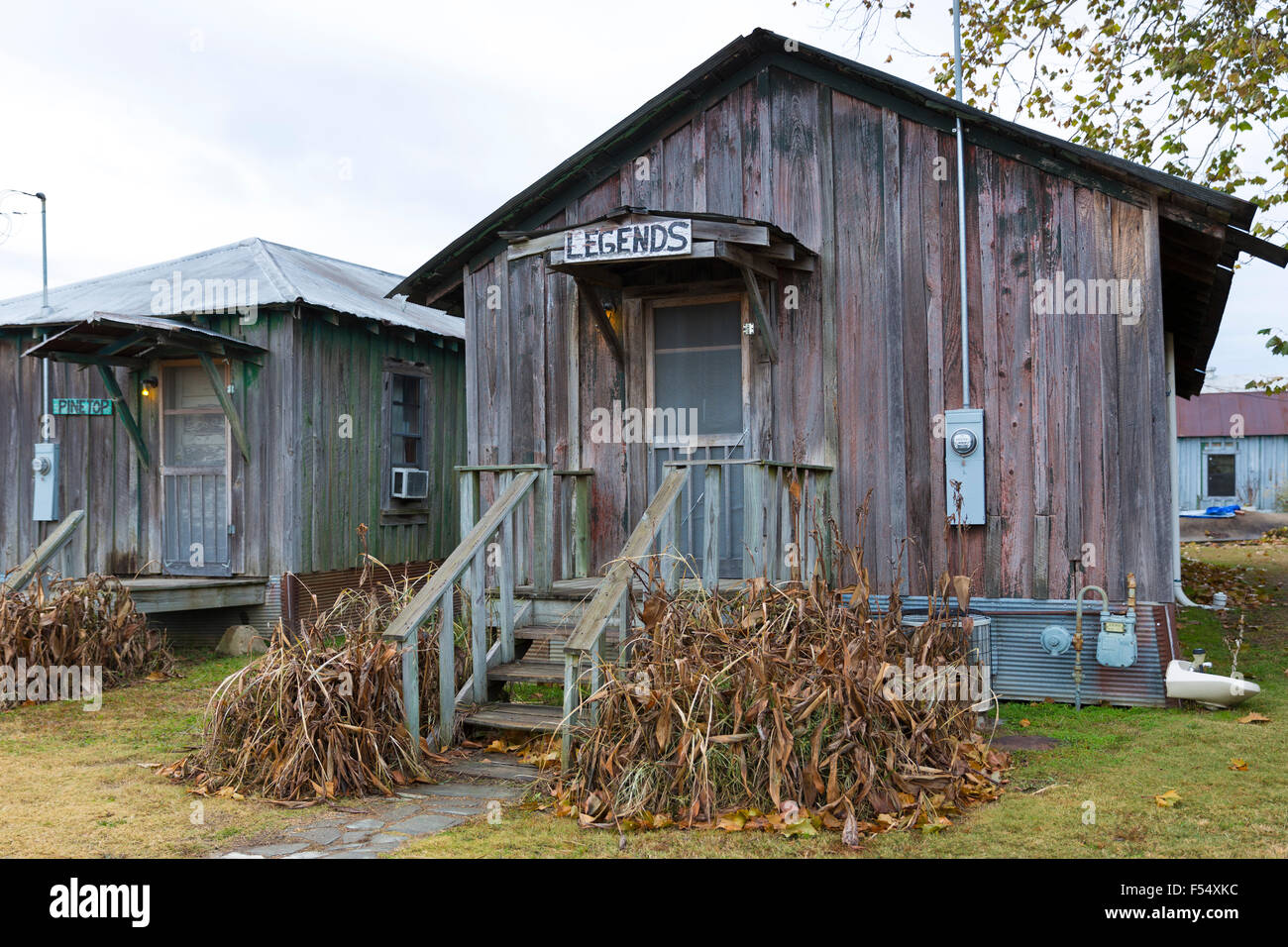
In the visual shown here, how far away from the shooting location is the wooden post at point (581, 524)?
364 inches

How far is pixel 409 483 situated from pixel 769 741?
29.0 ft

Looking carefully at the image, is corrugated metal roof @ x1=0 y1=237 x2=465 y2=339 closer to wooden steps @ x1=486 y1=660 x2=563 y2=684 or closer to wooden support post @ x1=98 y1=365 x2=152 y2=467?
wooden support post @ x1=98 y1=365 x2=152 y2=467

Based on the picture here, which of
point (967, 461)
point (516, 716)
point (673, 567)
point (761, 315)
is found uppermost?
point (761, 315)

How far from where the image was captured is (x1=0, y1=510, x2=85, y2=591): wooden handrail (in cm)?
961

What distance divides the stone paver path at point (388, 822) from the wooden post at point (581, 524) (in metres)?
3.24

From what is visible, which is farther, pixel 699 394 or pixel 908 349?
pixel 699 394

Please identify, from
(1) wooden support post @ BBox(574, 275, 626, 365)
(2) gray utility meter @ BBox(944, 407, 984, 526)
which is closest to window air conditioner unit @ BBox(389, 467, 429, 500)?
(1) wooden support post @ BBox(574, 275, 626, 365)

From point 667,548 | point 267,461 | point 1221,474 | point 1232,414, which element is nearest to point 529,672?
point 667,548

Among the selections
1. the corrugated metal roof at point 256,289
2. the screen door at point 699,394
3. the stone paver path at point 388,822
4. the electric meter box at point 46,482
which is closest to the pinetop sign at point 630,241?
the screen door at point 699,394

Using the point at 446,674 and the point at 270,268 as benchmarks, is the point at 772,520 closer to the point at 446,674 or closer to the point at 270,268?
the point at 446,674

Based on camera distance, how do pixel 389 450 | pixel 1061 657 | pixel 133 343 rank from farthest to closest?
pixel 389 450 < pixel 133 343 < pixel 1061 657

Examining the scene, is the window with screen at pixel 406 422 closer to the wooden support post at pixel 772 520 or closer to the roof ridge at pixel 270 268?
the roof ridge at pixel 270 268

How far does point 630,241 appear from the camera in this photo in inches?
309
